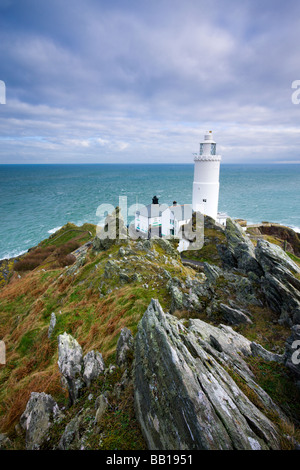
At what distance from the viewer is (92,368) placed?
9.12 meters

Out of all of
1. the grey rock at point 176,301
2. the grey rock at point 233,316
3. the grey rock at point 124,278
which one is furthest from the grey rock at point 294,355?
the grey rock at point 124,278

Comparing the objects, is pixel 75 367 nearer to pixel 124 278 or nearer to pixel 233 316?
pixel 233 316

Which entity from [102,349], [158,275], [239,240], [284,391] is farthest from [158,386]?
[239,240]

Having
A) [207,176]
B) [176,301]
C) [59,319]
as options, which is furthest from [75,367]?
[207,176]

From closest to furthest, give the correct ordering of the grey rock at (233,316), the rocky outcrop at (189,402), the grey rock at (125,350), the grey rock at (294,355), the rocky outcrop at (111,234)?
the rocky outcrop at (189,402) → the grey rock at (294,355) → the grey rock at (125,350) → the grey rock at (233,316) → the rocky outcrop at (111,234)

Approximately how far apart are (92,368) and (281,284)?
10.6m

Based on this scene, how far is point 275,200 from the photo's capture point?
130 metres

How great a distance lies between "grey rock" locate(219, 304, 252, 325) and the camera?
1241 centimetres

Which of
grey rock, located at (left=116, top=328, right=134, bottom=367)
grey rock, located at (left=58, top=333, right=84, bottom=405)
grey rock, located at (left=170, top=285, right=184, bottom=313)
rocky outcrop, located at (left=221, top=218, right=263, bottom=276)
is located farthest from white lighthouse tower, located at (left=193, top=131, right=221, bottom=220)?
grey rock, located at (left=58, top=333, right=84, bottom=405)

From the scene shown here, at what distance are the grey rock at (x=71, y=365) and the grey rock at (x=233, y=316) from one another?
8176 millimetres

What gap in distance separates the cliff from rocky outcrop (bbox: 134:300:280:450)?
3 cm

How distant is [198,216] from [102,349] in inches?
1696

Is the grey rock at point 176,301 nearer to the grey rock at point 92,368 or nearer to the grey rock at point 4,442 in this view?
the grey rock at point 92,368

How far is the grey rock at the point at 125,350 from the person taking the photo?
30.5 feet
